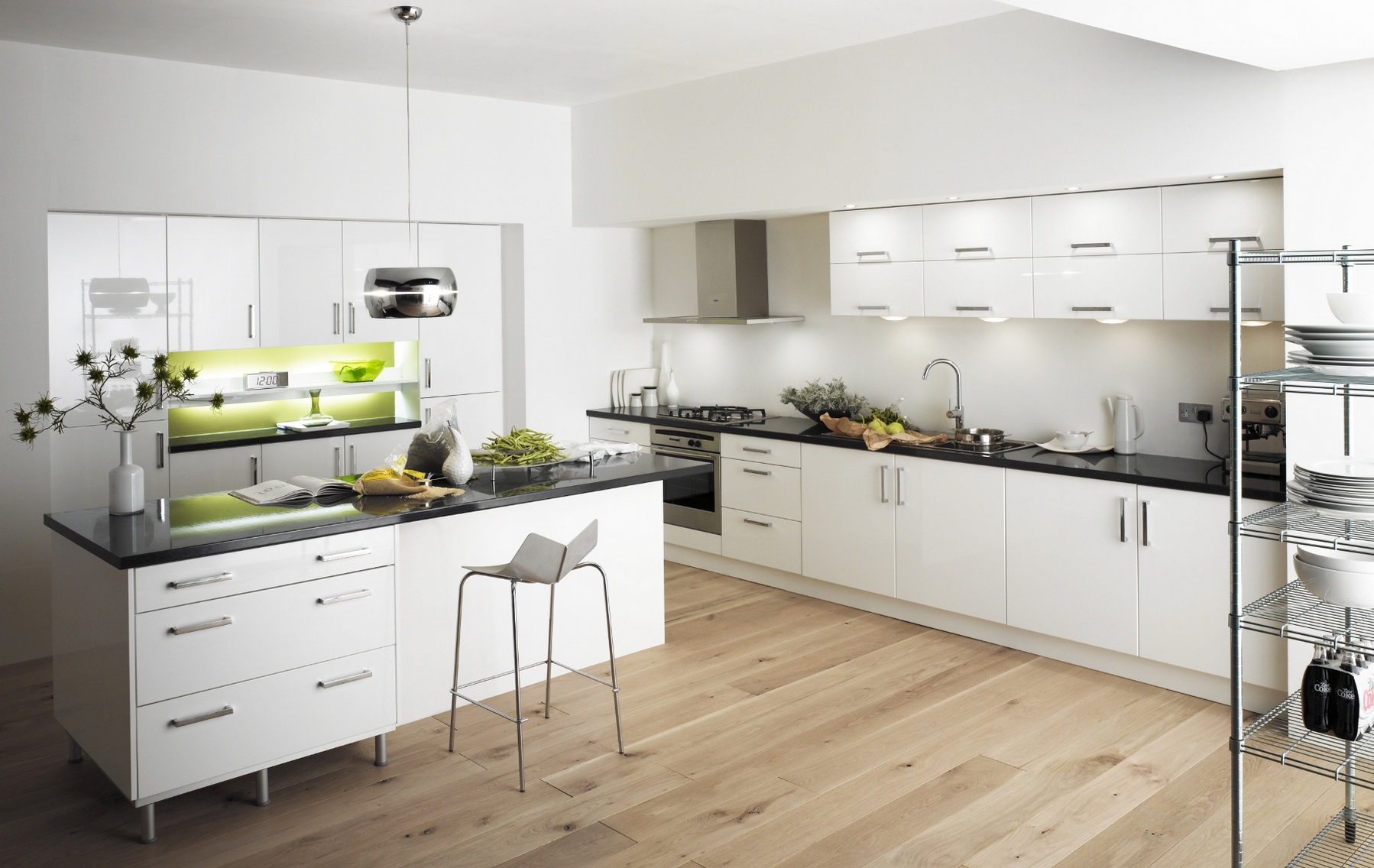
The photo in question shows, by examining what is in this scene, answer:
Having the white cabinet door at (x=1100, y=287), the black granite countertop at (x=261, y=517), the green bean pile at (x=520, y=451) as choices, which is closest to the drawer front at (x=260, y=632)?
the black granite countertop at (x=261, y=517)

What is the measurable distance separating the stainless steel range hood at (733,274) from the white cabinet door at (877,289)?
2.30 ft

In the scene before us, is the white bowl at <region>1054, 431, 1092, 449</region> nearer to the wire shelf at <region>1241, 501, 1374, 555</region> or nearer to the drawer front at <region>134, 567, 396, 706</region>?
the wire shelf at <region>1241, 501, 1374, 555</region>

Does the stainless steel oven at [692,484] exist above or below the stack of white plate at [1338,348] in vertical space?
below

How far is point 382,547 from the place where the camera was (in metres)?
3.61

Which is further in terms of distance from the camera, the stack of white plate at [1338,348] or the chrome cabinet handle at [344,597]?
the chrome cabinet handle at [344,597]

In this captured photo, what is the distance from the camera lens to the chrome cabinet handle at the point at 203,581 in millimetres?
3152

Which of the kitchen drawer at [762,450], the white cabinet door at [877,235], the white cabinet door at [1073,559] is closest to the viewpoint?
the white cabinet door at [1073,559]

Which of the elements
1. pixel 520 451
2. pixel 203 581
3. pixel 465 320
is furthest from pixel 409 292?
pixel 465 320

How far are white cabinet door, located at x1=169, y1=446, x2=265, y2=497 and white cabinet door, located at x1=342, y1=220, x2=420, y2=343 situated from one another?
2.81 feet

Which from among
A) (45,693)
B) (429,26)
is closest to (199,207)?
(429,26)

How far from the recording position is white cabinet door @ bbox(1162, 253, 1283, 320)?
12.9 ft

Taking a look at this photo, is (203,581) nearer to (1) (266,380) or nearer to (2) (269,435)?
(2) (269,435)

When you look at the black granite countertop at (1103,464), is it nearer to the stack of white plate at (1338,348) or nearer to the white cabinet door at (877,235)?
the white cabinet door at (877,235)

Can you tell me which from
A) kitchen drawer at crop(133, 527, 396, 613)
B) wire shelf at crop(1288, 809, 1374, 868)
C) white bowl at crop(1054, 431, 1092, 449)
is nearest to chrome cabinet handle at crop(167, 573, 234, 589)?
kitchen drawer at crop(133, 527, 396, 613)
